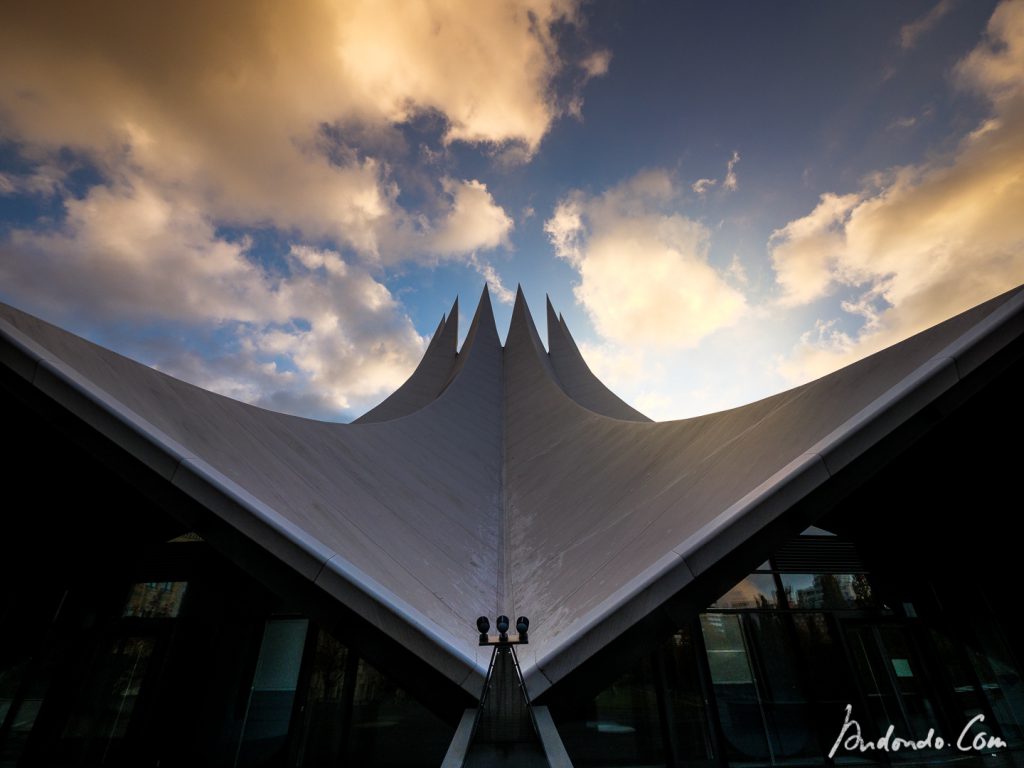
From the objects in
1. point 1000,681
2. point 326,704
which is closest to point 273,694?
point 326,704

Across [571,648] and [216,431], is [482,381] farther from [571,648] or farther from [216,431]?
[571,648]

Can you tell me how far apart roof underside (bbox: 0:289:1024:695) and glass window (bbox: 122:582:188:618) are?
292 cm

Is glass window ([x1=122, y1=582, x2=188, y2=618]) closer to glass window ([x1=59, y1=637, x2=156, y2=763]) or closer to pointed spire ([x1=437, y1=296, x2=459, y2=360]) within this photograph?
glass window ([x1=59, y1=637, x2=156, y2=763])

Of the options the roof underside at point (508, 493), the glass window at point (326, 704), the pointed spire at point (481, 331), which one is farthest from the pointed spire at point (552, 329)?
the glass window at point (326, 704)

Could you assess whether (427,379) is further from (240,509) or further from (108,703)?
(240,509)

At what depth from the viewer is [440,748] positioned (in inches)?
214

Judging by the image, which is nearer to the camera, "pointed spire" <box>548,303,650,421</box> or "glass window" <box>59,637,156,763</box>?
"glass window" <box>59,637,156,763</box>

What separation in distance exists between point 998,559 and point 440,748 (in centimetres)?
764

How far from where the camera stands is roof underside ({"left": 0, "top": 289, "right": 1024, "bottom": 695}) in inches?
119

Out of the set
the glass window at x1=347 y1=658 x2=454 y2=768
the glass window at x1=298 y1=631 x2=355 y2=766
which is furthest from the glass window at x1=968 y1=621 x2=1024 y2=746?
the glass window at x1=298 y1=631 x2=355 y2=766

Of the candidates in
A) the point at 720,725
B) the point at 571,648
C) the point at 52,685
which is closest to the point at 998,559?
the point at 720,725

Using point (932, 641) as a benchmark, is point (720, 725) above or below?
below

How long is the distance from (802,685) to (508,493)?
14.9 feet

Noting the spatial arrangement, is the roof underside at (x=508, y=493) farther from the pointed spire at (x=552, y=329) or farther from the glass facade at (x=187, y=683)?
the pointed spire at (x=552, y=329)
